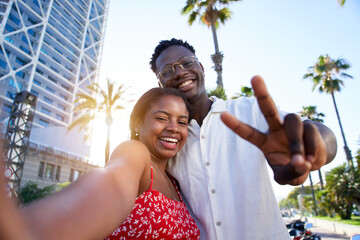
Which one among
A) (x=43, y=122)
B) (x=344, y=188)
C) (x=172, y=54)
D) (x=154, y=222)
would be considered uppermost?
(x=43, y=122)

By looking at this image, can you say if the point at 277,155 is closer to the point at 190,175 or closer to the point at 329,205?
the point at 190,175

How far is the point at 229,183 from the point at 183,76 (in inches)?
45.8

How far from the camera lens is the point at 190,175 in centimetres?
194

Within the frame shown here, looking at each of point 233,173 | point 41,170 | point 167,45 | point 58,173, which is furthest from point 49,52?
point 233,173

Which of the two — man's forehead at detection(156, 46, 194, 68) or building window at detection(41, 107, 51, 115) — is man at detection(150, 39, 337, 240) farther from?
building window at detection(41, 107, 51, 115)

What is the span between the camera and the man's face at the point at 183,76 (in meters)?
2.38

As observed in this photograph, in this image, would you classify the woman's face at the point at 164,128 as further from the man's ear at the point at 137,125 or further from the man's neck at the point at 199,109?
the man's neck at the point at 199,109

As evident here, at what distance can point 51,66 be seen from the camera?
172 ft

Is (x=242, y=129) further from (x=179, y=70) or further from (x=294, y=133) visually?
(x=179, y=70)

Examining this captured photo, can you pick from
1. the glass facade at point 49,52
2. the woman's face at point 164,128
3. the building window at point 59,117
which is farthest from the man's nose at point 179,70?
the building window at point 59,117

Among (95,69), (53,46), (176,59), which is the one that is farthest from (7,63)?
(176,59)

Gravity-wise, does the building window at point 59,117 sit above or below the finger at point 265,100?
above

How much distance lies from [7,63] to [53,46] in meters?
12.9

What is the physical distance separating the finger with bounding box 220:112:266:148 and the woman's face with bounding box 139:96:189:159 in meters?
0.94
